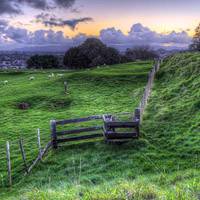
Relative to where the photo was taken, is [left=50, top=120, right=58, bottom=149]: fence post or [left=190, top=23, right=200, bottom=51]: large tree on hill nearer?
[left=50, top=120, right=58, bottom=149]: fence post

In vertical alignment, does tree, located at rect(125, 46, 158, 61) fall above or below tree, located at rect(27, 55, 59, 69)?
above

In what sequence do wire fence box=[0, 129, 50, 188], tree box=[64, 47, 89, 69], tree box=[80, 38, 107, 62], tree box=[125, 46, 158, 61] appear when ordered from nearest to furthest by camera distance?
1. wire fence box=[0, 129, 50, 188]
2. tree box=[80, 38, 107, 62]
3. tree box=[64, 47, 89, 69]
4. tree box=[125, 46, 158, 61]

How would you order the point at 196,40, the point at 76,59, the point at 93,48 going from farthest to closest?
the point at 76,59 → the point at 93,48 → the point at 196,40

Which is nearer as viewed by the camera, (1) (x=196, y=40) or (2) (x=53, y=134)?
(2) (x=53, y=134)

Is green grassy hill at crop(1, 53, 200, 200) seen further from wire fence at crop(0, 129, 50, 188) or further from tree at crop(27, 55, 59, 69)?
tree at crop(27, 55, 59, 69)

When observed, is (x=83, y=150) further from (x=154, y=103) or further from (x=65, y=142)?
(x=154, y=103)

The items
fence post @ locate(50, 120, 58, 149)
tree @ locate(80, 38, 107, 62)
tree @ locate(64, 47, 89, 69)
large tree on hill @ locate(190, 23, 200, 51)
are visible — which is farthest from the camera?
tree @ locate(64, 47, 89, 69)

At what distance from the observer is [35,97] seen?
40.5 meters

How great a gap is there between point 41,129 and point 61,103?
11532 millimetres

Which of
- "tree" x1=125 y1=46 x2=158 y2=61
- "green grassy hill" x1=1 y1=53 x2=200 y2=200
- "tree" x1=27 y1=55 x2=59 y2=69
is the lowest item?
"tree" x1=27 y1=55 x2=59 y2=69

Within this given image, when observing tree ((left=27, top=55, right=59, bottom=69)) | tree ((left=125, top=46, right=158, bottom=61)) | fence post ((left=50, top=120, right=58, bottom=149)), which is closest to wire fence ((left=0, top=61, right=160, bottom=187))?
fence post ((left=50, top=120, right=58, bottom=149))

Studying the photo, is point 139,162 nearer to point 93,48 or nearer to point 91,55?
point 91,55

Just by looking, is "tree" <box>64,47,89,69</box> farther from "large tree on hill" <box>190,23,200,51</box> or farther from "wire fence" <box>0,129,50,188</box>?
"wire fence" <box>0,129,50,188</box>

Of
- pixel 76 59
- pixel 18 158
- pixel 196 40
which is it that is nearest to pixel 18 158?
pixel 18 158
